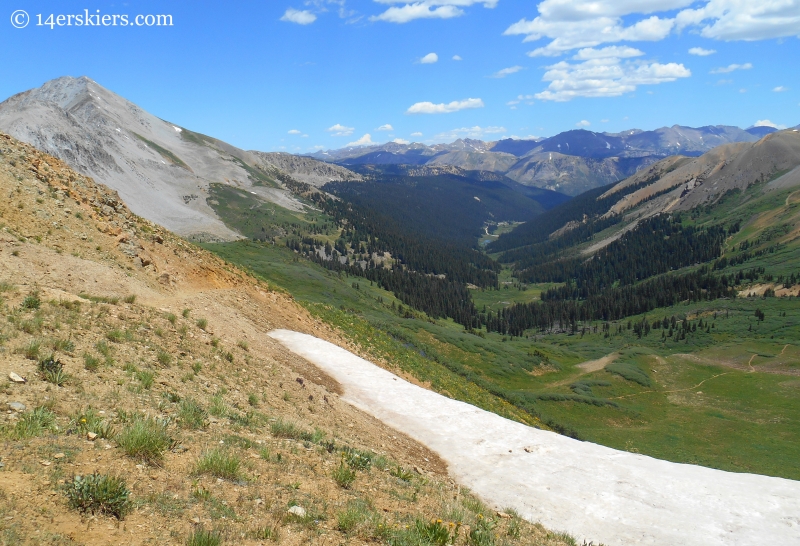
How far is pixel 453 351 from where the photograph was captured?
6606 cm

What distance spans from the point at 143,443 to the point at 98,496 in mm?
2108

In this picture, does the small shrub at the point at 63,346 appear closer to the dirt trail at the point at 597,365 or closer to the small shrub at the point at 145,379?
the small shrub at the point at 145,379

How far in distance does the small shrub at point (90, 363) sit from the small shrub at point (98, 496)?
233 inches

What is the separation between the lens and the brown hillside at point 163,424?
7.61m

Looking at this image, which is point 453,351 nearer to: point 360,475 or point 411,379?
point 411,379

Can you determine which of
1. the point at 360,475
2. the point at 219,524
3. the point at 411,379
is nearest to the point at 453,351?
the point at 411,379

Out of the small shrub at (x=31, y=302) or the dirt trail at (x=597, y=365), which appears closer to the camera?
the small shrub at (x=31, y=302)

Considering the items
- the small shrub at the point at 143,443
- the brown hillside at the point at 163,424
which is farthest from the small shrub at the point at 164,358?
the small shrub at the point at 143,443

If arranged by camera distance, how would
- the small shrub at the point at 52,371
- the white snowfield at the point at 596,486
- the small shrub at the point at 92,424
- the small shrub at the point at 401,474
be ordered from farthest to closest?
the white snowfield at the point at 596,486 → the small shrub at the point at 401,474 → the small shrub at the point at 52,371 → the small shrub at the point at 92,424

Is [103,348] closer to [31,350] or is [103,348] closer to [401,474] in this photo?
[31,350]

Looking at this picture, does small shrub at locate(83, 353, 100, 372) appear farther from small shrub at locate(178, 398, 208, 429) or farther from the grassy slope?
the grassy slope

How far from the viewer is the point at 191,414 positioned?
11977 millimetres

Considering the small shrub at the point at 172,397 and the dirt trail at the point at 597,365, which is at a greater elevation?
the small shrub at the point at 172,397

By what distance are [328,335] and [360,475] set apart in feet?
78.5
